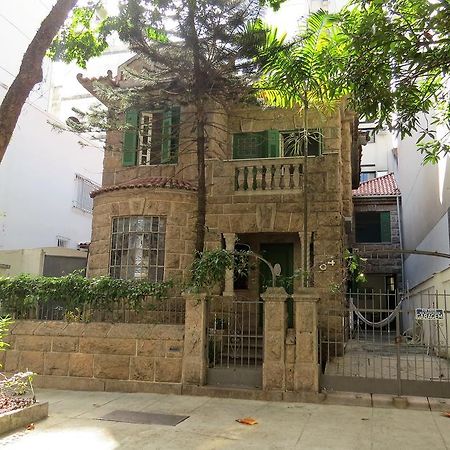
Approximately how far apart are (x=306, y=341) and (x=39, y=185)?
13644mm

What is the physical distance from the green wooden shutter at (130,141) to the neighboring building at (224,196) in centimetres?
3

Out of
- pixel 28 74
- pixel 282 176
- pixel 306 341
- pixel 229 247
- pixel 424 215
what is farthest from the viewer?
pixel 424 215

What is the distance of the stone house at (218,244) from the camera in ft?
27.2

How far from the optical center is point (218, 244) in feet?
37.4

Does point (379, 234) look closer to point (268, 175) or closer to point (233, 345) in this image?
point (268, 175)

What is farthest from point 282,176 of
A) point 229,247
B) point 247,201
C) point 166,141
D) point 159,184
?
point 166,141

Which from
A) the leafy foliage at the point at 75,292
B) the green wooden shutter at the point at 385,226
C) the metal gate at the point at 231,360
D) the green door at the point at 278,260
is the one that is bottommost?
the metal gate at the point at 231,360

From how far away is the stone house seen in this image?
830 centimetres

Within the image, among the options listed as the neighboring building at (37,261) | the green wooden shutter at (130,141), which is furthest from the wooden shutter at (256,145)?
the neighboring building at (37,261)

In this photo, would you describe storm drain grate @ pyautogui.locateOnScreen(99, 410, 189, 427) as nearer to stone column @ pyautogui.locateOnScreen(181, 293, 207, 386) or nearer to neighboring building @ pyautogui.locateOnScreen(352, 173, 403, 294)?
stone column @ pyautogui.locateOnScreen(181, 293, 207, 386)

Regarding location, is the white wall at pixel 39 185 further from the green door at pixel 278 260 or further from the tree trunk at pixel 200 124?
the green door at pixel 278 260

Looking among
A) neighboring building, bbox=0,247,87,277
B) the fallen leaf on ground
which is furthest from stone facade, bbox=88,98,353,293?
the fallen leaf on ground

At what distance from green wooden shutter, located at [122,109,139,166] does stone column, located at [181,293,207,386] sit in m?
5.98

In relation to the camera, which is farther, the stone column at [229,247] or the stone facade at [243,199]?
the stone column at [229,247]
